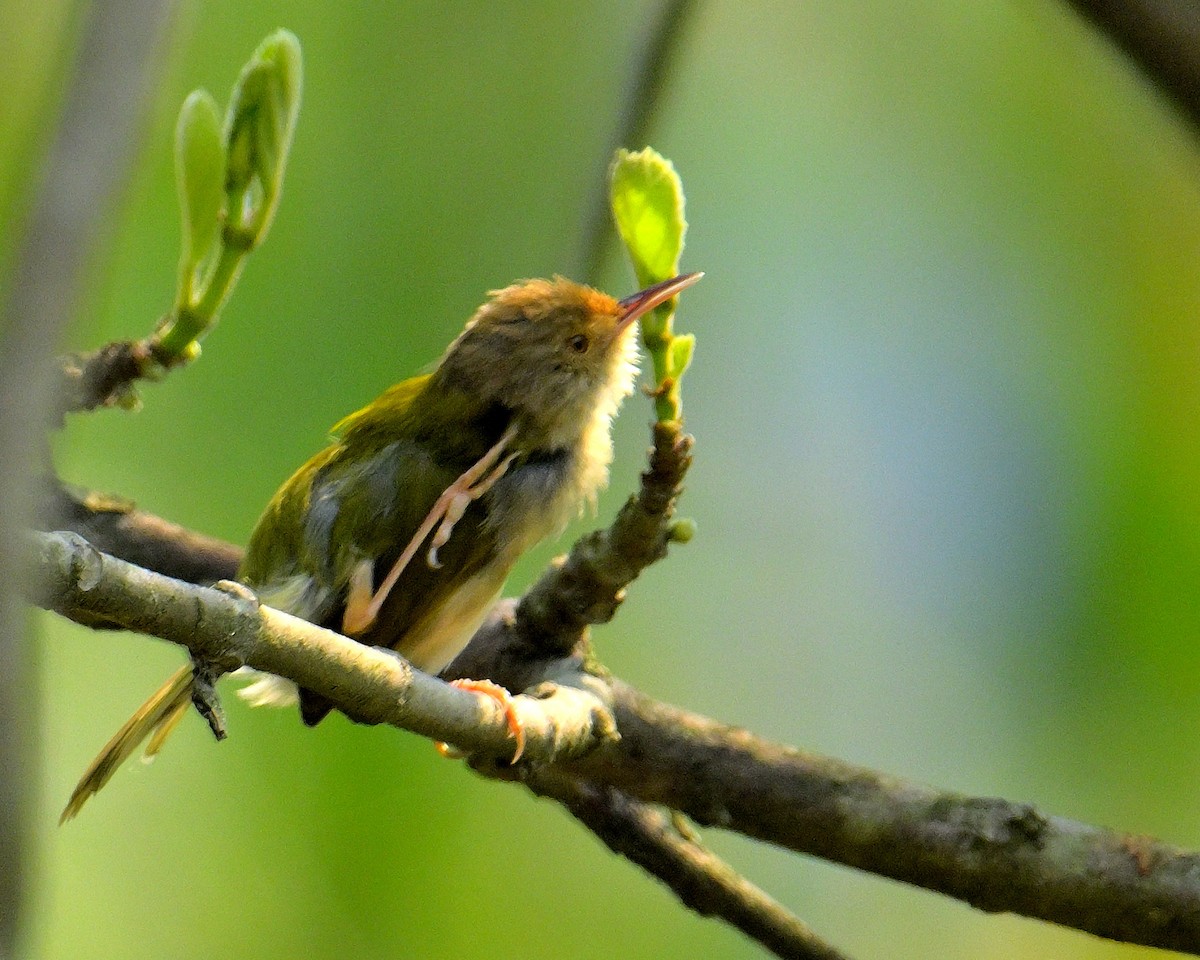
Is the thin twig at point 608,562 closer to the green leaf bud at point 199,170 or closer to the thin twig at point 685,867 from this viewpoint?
the thin twig at point 685,867

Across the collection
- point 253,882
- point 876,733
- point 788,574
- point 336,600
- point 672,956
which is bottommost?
point 253,882

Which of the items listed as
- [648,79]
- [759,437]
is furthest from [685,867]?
[759,437]

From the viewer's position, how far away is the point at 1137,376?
7.88 ft

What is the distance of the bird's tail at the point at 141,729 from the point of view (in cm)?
177

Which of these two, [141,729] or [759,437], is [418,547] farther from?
[759,437]

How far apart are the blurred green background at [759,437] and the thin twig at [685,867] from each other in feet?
1.75

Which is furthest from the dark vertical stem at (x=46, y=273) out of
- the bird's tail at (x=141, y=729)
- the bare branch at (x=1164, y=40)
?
the bird's tail at (x=141, y=729)

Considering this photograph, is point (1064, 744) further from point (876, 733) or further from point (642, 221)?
point (642, 221)

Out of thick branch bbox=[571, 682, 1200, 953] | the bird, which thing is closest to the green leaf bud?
the bird

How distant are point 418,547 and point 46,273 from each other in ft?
4.38

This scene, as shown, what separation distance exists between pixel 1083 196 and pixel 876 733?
139cm

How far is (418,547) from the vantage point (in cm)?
180

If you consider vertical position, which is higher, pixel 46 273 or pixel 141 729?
pixel 46 273

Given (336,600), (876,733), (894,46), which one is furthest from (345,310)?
(876,733)
